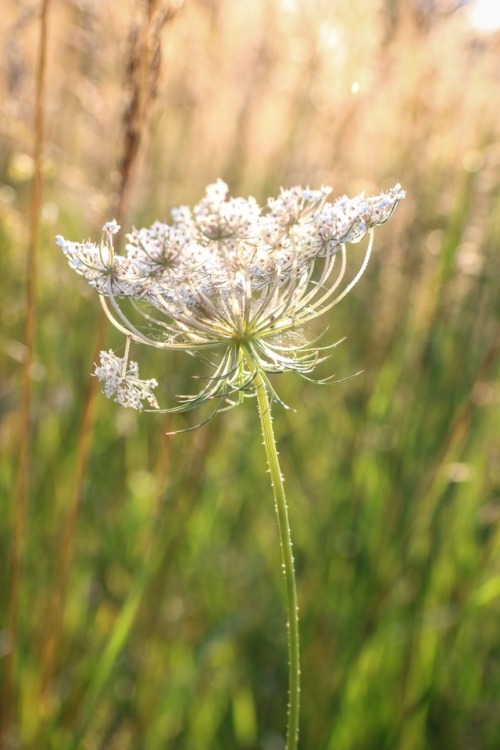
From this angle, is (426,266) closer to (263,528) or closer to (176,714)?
(263,528)

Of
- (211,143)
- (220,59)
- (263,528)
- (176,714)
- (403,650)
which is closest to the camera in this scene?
(176,714)

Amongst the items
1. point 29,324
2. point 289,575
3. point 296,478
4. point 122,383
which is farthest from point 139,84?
point 296,478

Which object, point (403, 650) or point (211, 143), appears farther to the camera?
point (211, 143)

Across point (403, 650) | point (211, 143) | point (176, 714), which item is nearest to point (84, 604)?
point (176, 714)

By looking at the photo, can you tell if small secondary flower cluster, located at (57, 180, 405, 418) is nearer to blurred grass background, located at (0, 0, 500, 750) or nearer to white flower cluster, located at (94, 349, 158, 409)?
white flower cluster, located at (94, 349, 158, 409)

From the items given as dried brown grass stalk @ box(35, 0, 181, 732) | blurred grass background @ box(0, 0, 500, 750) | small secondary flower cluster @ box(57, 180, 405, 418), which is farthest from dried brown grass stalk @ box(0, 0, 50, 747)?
small secondary flower cluster @ box(57, 180, 405, 418)

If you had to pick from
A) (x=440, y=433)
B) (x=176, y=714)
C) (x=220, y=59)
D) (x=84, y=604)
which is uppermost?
(x=220, y=59)

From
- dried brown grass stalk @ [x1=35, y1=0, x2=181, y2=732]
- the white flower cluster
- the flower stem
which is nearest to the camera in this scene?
the flower stem

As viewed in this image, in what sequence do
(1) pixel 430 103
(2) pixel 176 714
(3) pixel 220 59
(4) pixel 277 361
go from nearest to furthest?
(4) pixel 277 361 → (2) pixel 176 714 → (1) pixel 430 103 → (3) pixel 220 59
